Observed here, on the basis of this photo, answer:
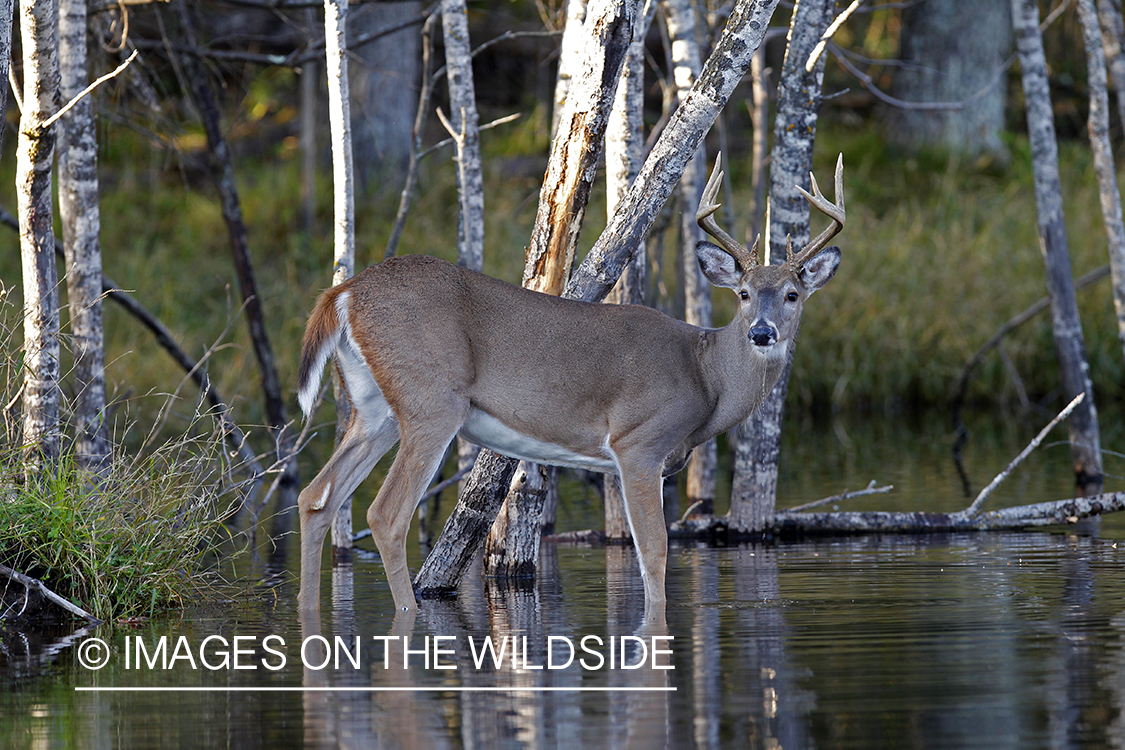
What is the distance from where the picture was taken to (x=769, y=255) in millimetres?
8172

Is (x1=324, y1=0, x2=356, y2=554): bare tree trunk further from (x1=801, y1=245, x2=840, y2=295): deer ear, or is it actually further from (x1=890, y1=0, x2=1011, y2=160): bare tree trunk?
(x1=890, y1=0, x2=1011, y2=160): bare tree trunk

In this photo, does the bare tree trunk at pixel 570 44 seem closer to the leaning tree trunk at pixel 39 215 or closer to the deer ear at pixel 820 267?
the deer ear at pixel 820 267

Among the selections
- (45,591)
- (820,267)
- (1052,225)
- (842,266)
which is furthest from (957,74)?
(45,591)

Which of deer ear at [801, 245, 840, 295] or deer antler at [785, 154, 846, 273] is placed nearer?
deer antler at [785, 154, 846, 273]

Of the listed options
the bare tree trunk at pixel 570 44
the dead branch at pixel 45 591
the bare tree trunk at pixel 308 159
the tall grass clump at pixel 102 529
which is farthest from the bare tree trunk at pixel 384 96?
the dead branch at pixel 45 591

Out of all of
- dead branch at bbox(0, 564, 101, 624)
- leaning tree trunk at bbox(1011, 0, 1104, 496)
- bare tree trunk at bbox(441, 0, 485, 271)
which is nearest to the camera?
dead branch at bbox(0, 564, 101, 624)

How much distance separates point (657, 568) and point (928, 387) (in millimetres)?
10243

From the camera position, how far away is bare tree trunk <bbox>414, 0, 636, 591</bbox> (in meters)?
6.76

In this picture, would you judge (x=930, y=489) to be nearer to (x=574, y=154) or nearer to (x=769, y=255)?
(x=769, y=255)

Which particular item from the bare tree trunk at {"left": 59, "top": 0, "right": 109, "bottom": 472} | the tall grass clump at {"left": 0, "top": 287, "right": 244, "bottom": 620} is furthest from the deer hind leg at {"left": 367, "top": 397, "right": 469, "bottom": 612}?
the bare tree trunk at {"left": 59, "top": 0, "right": 109, "bottom": 472}

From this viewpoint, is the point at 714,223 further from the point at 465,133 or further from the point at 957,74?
the point at 957,74

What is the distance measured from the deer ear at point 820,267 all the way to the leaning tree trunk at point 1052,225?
A: 4.28 m

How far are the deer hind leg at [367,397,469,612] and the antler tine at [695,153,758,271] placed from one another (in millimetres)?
1351

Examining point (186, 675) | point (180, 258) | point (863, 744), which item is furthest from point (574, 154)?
point (180, 258)
